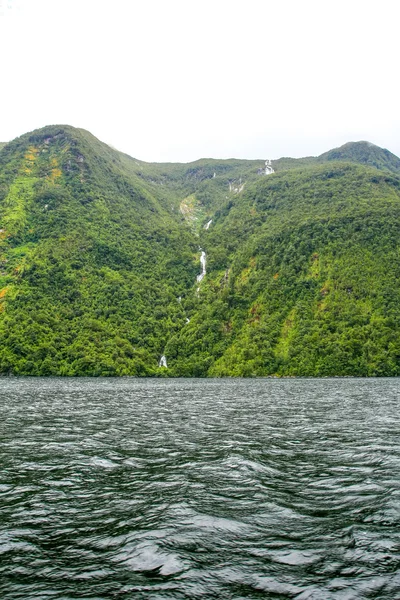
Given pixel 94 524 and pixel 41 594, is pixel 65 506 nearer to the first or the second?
pixel 94 524

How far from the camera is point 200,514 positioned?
1580 centimetres

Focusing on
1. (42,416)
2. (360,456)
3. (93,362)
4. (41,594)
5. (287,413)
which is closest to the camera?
(41,594)

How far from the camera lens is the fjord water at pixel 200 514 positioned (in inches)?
422

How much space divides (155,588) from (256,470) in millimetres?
12481

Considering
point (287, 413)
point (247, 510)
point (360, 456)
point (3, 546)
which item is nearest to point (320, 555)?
point (247, 510)

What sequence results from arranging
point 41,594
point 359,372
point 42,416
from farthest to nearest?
point 359,372
point 42,416
point 41,594

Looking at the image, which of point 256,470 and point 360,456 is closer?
point 256,470

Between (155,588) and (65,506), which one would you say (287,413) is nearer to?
(65,506)

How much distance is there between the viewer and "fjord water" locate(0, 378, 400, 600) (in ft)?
35.2

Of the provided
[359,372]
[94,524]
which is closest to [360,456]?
[94,524]

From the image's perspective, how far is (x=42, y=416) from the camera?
1679 inches

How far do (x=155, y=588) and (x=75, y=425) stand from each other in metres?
29.0

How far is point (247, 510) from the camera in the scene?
1634 centimetres

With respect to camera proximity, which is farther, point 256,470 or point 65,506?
point 256,470
